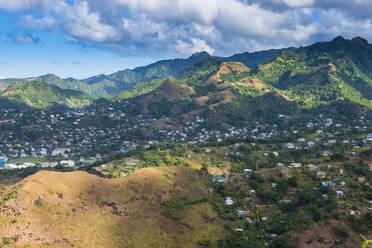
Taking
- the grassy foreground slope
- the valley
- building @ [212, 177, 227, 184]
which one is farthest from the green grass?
building @ [212, 177, 227, 184]

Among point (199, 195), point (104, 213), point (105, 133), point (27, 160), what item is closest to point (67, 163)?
point (27, 160)

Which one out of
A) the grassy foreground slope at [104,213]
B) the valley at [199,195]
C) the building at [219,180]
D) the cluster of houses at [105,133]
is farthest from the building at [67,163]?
the building at [219,180]

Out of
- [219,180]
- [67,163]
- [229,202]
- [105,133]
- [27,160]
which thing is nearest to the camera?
[229,202]

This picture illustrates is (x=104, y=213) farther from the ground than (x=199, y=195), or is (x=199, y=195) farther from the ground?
(x=104, y=213)

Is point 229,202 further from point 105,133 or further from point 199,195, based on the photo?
point 105,133

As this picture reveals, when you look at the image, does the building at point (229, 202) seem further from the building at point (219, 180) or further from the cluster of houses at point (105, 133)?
the cluster of houses at point (105, 133)

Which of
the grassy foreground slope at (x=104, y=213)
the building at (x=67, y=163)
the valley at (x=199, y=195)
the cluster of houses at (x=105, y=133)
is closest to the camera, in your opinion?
the grassy foreground slope at (x=104, y=213)

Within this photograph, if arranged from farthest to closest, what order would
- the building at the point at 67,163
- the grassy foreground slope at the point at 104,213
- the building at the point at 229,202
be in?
the building at the point at 67,163 → the building at the point at 229,202 → the grassy foreground slope at the point at 104,213

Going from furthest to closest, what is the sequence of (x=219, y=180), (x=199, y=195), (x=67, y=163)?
(x=67, y=163), (x=219, y=180), (x=199, y=195)

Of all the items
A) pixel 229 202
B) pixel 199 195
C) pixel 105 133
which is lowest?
pixel 229 202
